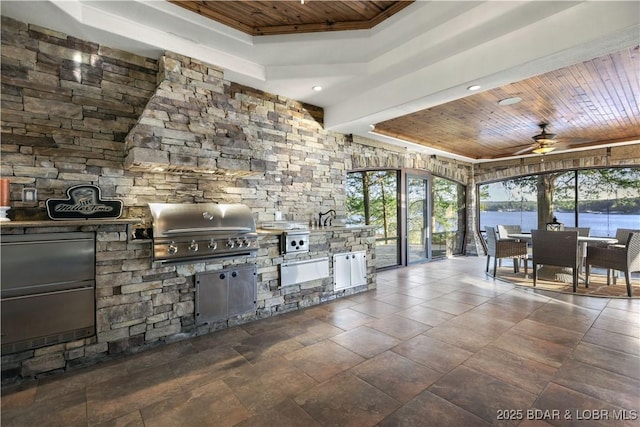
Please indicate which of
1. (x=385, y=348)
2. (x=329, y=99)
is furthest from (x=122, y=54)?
(x=385, y=348)

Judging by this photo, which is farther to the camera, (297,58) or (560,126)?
(560,126)

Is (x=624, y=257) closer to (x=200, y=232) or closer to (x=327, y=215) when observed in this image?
(x=327, y=215)

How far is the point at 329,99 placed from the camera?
4.68m

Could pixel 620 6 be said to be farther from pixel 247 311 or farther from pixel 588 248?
pixel 247 311

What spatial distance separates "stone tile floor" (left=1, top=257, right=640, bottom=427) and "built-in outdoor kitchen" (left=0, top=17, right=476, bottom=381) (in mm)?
334

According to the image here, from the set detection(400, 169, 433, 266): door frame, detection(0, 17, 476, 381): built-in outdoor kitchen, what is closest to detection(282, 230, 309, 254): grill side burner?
detection(0, 17, 476, 381): built-in outdoor kitchen

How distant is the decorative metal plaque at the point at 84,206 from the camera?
2.64 metres

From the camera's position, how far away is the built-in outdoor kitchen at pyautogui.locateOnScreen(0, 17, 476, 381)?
8.25 ft

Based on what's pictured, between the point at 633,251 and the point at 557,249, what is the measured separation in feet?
3.06

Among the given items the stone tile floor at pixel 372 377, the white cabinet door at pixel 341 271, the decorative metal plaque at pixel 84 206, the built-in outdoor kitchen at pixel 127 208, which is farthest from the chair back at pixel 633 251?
the decorative metal plaque at pixel 84 206

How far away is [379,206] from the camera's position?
21.6 feet

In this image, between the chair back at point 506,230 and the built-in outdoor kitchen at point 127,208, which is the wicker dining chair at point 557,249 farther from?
the built-in outdoor kitchen at point 127,208

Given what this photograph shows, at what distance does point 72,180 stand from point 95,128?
22.6 inches

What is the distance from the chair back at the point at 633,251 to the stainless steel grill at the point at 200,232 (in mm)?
5394
